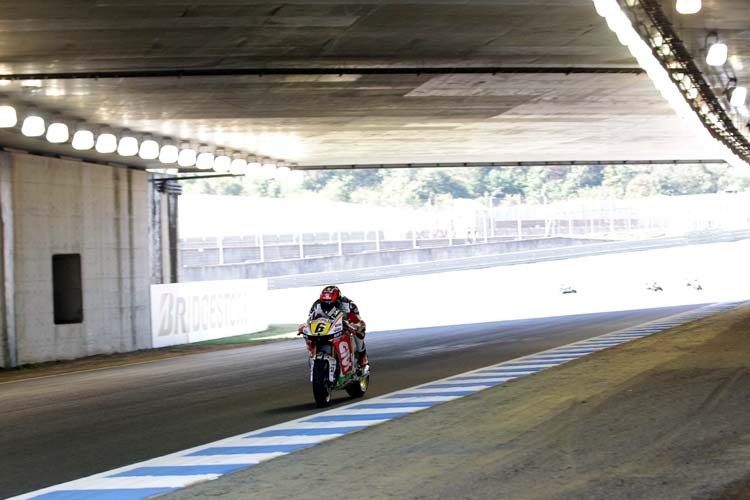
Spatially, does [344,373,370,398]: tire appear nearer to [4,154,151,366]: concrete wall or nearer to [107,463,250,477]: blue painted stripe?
[107,463,250,477]: blue painted stripe

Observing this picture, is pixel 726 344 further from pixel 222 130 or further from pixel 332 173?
pixel 332 173

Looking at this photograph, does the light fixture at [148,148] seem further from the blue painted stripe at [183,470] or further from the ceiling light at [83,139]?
the blue painted stripe at [183,470]

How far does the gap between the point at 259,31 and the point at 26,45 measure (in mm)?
3522

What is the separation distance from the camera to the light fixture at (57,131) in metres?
24.0

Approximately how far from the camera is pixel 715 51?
63.8 ft

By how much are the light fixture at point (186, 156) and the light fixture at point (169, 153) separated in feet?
1.50

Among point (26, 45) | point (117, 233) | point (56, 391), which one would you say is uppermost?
point (26, 45)

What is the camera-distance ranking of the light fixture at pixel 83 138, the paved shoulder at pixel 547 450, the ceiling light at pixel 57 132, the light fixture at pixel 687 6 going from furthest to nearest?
1. the light fixture at pixel 83 138
2. the ceiling light at pixel 57 132
3. the light fixture at pixel 687 6
4. the paved shoulder at pixel 547 450

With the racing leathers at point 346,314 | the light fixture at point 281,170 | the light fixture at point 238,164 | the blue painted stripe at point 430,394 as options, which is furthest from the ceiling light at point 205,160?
the blue painted stripe at point 430,394

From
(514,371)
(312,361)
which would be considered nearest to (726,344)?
(514,371)

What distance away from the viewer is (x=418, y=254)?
69.2 meters

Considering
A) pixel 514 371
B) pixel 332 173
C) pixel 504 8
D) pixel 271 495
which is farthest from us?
pixel 332 173

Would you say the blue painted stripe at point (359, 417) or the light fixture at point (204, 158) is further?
the light fixture at point (204, 158)

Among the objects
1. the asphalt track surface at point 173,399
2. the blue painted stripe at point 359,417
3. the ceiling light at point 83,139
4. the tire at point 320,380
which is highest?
the ceiling light at point 83,139
